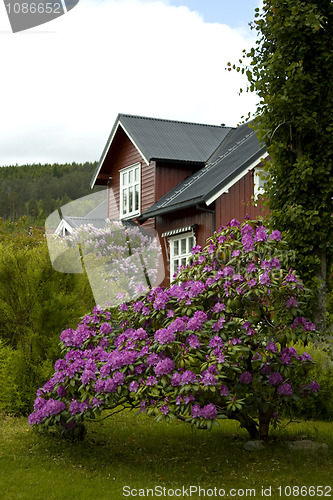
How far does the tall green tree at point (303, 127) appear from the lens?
770cm

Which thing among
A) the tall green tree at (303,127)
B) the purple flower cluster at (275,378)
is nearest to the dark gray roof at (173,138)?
the tall green tree at (303,127)

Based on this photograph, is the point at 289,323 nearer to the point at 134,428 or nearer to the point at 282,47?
the point at 134,428

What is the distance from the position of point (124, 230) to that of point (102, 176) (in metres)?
4.02

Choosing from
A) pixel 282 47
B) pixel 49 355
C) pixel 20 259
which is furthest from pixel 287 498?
pixel 282 47

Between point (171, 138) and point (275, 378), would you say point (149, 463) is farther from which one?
point (171, 138)

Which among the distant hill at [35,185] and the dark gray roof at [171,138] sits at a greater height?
the distant hill at [35,185]

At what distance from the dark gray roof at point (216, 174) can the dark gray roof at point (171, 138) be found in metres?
0.41

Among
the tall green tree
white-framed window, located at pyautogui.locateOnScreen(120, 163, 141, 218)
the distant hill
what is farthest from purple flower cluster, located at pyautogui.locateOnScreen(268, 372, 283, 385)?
the distant hill

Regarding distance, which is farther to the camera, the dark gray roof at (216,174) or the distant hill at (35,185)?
the distant hill at (35,185)

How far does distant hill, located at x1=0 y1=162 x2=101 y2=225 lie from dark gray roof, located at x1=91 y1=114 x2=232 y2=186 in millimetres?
24460

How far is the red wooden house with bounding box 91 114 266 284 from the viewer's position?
1433cm

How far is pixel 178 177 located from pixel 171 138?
1.46m

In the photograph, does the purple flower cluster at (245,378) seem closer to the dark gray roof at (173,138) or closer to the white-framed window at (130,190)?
the dark gray roof at (173,138)

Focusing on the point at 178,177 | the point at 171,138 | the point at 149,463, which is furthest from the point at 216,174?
the point at 149,463
